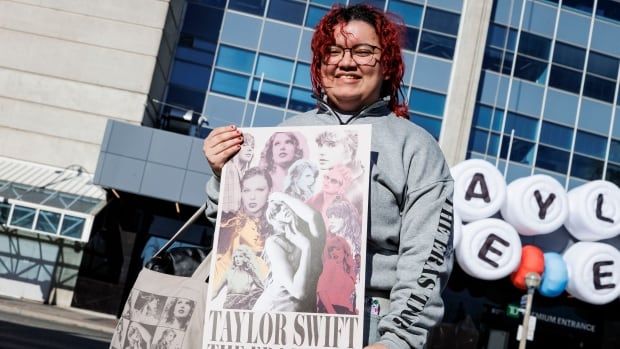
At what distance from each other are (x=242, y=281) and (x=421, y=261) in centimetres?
56

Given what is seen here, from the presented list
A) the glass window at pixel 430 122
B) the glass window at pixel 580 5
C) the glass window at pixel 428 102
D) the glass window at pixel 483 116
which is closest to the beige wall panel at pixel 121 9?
the glass window at pixel 428 102

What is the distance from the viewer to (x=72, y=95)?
2178 centimetres

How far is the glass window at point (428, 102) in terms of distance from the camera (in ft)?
83.0

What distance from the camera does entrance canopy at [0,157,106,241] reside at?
1891 cm

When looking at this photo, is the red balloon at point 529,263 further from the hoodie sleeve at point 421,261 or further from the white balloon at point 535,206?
the hoodie sleeve at point 421,261

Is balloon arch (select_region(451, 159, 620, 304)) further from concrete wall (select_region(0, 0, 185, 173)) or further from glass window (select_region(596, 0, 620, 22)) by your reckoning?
glass window (select_region(596, 0, 620, 22))

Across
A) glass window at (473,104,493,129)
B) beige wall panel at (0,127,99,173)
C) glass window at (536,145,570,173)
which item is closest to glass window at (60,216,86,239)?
beige wall panel at (0,127,99,173)

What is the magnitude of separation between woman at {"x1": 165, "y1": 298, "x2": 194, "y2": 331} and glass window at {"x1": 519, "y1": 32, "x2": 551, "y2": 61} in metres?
26.1

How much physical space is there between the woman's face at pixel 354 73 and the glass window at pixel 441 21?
78.8 feet

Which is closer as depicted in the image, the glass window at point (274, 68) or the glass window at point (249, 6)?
the glass window at point (274, 68)

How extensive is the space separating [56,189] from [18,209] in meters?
1.38

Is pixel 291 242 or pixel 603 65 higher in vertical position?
pixel 603 65

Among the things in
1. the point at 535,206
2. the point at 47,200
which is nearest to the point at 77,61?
the point at 47,200

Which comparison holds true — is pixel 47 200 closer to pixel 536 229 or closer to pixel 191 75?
pixel 191 75
